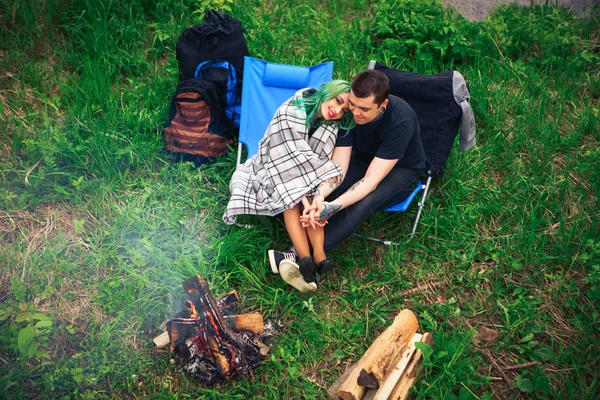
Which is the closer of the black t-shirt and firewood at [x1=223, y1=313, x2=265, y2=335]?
firewood at [x1=223, y1=313, x2=265, y2=335]

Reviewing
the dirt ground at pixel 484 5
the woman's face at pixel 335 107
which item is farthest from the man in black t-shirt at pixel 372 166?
the dirt ground at pixel 484 5

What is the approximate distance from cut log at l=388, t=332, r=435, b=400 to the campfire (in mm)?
812

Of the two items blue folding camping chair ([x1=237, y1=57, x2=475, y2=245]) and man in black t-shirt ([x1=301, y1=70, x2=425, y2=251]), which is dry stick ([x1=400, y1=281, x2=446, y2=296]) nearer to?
man in black t-shirt ([x1=301, y1=70, x2=425, y2=251])

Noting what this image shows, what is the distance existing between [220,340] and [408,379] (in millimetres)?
1103

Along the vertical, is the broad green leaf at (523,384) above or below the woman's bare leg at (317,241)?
below

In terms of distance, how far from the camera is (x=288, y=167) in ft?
11.2

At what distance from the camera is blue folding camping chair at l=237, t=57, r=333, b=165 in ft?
13.1

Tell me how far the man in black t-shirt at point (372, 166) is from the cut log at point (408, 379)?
90 centimetres

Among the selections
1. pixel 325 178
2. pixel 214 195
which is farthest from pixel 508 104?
pixel 214 195

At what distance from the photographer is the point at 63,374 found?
2836mm

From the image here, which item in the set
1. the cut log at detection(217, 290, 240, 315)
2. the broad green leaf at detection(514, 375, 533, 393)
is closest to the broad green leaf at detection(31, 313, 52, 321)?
the cut log at detection(217, 290, 240, 315)

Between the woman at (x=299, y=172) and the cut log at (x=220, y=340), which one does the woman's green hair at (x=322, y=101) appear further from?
the cut log at (x=220, y=340)

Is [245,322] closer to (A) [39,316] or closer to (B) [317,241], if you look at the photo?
(B) [317,241]

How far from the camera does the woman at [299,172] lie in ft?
10.8
